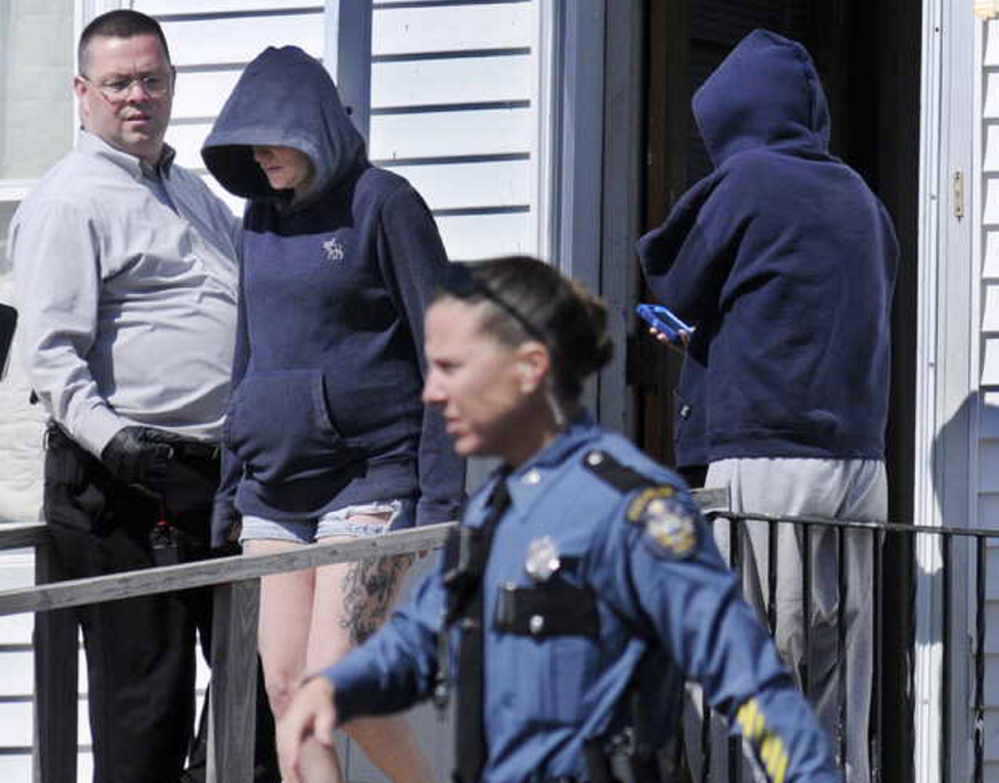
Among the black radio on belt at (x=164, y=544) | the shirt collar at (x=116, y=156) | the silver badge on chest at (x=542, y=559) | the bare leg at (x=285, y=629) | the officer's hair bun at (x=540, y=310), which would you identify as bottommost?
the bare leg at (x=285, y=629)

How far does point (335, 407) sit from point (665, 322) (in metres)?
1.07

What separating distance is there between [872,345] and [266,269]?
142 cm

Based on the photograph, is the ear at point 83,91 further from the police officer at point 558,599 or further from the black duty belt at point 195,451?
the police officer at point 558,599

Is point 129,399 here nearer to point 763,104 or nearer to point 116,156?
point 116,156

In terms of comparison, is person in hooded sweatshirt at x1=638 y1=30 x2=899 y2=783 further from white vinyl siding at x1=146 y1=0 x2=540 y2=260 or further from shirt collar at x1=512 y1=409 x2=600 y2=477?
shirt collar at x1=512 y1=409 x2=600 y2=477

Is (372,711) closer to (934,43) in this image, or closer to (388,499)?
(388,499)

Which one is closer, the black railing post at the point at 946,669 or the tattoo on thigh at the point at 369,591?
the tattoo on thigh at the point at 369,591

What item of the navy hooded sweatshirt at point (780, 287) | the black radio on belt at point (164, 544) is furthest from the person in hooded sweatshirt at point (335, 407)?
the navy hooded sweatshirt at point (780, 287)

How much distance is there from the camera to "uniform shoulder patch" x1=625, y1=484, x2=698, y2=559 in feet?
10.0

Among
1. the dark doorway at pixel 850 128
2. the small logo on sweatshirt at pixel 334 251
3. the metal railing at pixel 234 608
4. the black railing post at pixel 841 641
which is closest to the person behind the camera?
the metal railing at pixel 234 608

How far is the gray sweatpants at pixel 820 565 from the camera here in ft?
17.7

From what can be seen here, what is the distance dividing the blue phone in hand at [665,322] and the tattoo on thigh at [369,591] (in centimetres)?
102

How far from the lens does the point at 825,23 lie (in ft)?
27.7

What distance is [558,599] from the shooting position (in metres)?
3.10
